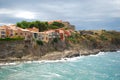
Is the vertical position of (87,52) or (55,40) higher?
(55,40)

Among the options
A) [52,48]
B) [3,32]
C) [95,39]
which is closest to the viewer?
[3,32]

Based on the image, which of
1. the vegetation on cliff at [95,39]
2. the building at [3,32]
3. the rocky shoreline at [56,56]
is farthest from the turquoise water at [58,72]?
the vegetation on cliff at [95,39]

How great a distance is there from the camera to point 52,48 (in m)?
96.1

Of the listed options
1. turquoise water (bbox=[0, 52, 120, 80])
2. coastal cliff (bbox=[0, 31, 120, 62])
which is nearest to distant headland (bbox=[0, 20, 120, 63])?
coastal cliff (bbox=[0, 31, 120, 62])

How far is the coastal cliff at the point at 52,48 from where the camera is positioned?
7731 centimetres

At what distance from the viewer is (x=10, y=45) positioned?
7838 cm

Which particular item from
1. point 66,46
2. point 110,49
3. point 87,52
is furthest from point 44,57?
point 110,49

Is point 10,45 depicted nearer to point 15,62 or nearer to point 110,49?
point 15,62

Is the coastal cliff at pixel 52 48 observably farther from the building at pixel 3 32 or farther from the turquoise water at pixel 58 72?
the turquoise water at pixel 58 72


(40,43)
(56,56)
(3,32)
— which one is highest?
(3,32)

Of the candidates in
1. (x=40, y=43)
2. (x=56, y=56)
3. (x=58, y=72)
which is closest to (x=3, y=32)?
(x=40, y=43)

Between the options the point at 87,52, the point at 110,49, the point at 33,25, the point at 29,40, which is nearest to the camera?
the point at 29,40

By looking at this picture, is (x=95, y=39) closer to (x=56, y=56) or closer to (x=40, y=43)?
(x=56, y=56)

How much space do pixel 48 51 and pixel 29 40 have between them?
377 inches
